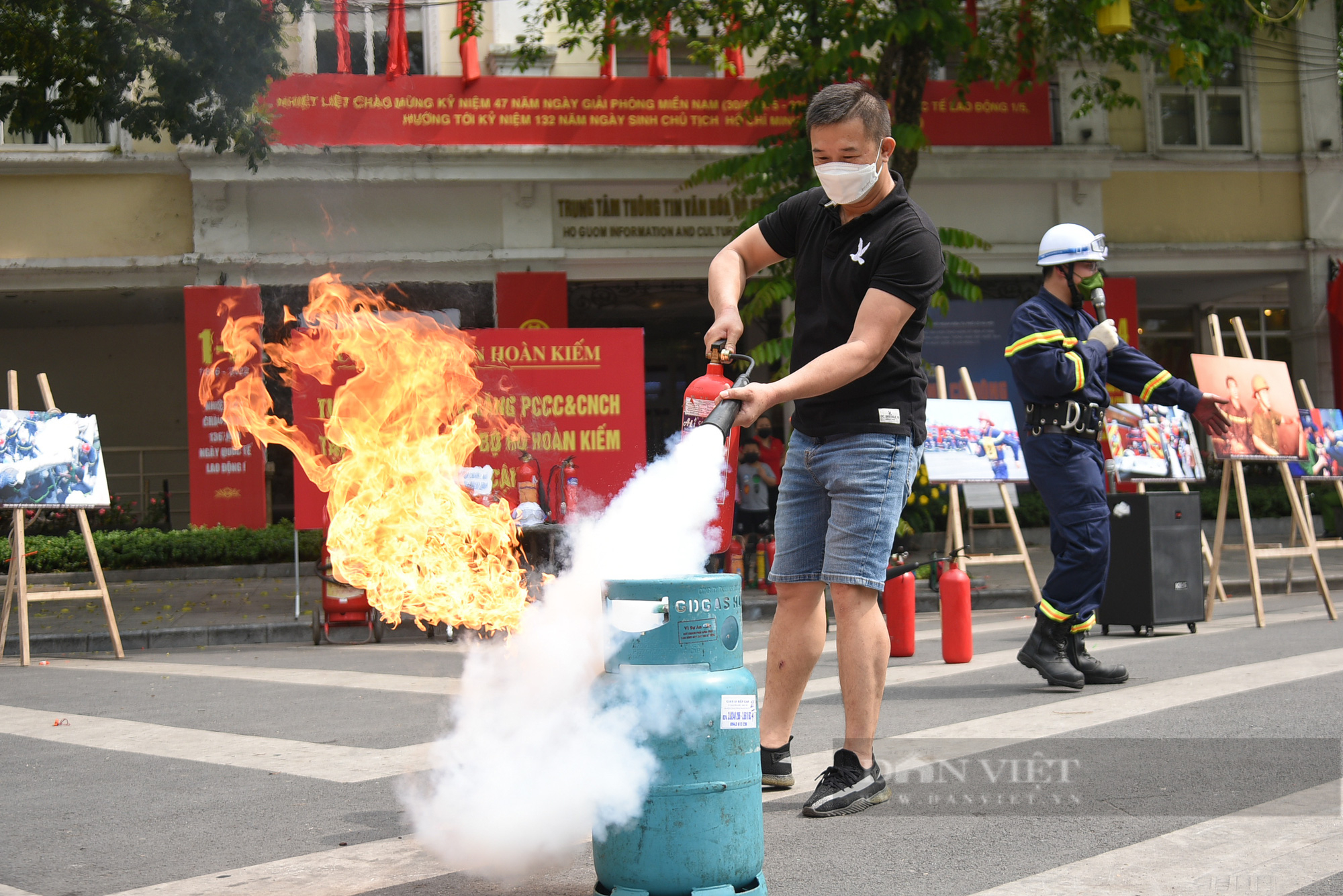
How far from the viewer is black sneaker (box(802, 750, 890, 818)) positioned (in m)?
3.79

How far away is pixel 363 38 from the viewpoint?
56.4ft

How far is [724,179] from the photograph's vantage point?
58.3 feet

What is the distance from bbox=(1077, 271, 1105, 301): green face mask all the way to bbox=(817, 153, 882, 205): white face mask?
9.16 ft

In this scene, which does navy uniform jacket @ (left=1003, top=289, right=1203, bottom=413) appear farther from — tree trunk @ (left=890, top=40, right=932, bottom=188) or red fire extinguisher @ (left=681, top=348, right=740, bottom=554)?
tree trunk @ (left=890, top=40, right=932, bottom=188)

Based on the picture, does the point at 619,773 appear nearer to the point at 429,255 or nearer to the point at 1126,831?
the point at 1126,831

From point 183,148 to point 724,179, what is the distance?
→ 298 inches

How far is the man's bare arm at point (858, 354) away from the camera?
360 centimetres

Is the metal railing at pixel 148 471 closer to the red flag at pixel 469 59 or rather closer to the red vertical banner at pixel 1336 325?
→ the red flag at pixel 469 59

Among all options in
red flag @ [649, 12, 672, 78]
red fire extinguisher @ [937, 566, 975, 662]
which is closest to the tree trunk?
red flag @ [649, 12, 672, 78]

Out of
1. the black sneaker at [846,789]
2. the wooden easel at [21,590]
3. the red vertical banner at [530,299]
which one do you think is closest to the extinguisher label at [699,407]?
the black sneaker at [846,789]

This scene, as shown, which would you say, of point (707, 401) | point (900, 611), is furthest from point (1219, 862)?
point (900, 611)

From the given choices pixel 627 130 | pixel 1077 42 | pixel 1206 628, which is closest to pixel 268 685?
pixel 1206 628

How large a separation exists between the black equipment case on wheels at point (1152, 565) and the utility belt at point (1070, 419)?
2.27 meters

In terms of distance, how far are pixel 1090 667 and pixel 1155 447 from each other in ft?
15.9
